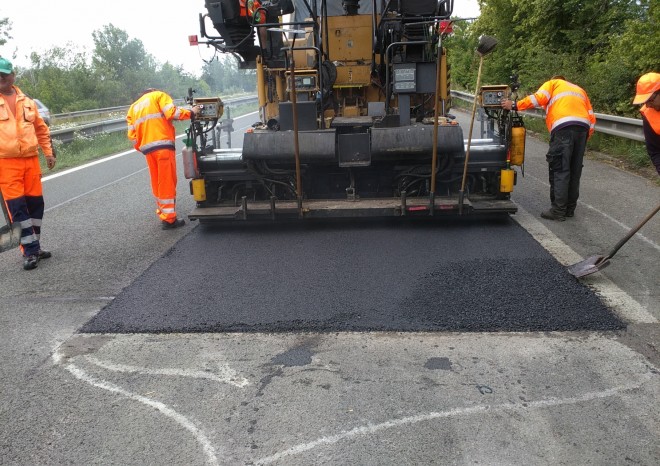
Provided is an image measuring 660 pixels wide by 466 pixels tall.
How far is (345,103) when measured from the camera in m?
7.00

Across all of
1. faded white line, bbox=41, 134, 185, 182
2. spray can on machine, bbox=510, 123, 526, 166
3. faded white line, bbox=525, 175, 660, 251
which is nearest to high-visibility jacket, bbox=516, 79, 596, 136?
spray can on machine, bbox=510, 123, 526, 166

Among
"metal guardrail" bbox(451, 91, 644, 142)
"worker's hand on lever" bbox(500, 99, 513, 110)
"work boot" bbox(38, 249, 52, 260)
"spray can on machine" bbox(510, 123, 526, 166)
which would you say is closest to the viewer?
"work boot" bbox(38, 249, 52, 260)

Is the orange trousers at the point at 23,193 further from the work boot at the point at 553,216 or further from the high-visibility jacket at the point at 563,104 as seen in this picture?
the work boot at the point at 553,216

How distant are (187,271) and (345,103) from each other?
297 centimetres

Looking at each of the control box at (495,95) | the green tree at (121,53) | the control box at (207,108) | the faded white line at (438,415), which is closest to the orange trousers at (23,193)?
the control box at (207,108)

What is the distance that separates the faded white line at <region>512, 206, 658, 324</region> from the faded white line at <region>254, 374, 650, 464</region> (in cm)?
95

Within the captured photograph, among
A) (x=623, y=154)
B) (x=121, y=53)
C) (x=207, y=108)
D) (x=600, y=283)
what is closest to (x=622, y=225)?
(x=600, y=283)

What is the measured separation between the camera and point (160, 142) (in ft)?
21.8

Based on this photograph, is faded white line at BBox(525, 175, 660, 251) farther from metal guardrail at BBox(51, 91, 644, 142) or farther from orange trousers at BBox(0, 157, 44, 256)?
orange trousers at BBox(0, 157, 44, 256)

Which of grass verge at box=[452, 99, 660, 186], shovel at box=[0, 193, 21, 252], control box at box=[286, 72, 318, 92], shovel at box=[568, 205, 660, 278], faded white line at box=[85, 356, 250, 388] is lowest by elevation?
grass verge at box=[452, 99, 660, 186]

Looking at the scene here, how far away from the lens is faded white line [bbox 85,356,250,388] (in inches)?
130

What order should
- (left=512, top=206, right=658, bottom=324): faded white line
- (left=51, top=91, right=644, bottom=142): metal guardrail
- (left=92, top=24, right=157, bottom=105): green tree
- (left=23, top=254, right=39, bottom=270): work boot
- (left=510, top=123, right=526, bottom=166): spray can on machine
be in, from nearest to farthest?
(left=512, top=206, right=658, bottom=324): faded white line, (left=23, top=254, right=39, bottom=270): work boot, (left=510, top=123, right=526, bottom=166): spray can on machine, (left=51, top=91, right=644, bottom=142): metal guardrail, (left=92, top=24, right=157, bottom=105): green tree

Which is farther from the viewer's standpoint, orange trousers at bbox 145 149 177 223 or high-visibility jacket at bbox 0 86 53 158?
orange trousers at bbox 145 149 177 223

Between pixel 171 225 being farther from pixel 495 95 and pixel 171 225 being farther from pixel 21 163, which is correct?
pixel 495 95
